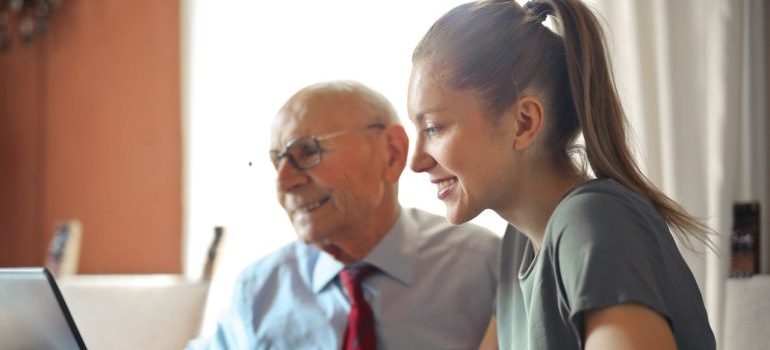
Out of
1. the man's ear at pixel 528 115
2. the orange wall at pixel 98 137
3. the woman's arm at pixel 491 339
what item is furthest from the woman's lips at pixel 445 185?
the orange wall at pixel 98 137

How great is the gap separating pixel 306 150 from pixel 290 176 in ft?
0.23

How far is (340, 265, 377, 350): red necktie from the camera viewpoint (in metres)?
1.80

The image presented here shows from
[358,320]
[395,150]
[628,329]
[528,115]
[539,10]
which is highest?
[539,10]

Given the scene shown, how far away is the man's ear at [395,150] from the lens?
2.01 metres

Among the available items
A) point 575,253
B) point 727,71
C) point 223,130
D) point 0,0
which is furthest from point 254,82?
point 575,253

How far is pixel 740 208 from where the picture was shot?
1777 millimetres

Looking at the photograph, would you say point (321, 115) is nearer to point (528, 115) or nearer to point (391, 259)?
point (391, 259)

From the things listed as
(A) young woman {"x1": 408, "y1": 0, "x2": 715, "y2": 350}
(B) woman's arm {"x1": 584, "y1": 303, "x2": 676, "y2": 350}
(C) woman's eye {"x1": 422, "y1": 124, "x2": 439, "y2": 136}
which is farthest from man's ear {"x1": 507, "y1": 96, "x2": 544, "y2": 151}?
(B) woman's arm {"x1": 584, "y1": 303, "x2": 676, "y2": 350}

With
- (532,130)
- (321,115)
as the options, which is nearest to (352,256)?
(321,115)

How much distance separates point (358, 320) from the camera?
71.6 inches

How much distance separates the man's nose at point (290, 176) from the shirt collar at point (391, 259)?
182 millimetres

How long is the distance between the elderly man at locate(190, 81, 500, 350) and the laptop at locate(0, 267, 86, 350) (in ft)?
2.39

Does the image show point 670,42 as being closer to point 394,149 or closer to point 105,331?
point 394,149

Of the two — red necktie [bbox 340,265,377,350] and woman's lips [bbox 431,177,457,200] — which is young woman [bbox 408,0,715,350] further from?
red necktie [bbox 340,265,377,350]
